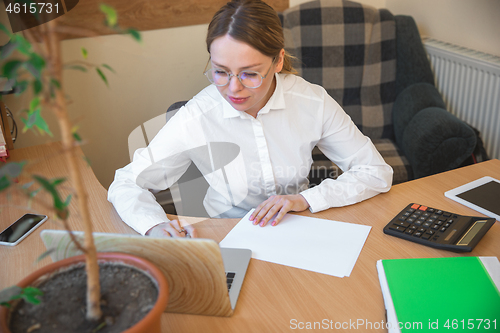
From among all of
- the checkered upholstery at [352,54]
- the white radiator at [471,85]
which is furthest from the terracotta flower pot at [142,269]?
the white radiator at [471,85]

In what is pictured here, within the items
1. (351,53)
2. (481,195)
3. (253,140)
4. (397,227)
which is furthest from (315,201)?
(351,53)

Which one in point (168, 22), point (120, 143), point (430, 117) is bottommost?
point (120, 143)

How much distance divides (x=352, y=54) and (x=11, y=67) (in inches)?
84.4

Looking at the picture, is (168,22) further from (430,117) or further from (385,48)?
(430,117)

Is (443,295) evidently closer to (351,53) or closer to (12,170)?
(12,170)

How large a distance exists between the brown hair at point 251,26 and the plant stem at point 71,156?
672mm

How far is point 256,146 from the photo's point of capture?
134 cm

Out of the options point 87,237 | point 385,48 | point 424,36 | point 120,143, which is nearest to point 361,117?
point 385,48

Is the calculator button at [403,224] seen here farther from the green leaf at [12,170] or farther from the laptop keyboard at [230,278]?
the green leaf at [12,170]

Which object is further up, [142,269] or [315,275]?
[142,269]

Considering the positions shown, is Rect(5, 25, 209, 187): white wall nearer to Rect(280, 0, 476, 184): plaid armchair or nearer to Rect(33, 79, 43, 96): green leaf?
Rect(280, 0, 476, 184): plaid armchair

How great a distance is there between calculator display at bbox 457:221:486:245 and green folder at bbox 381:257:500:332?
0.18ft

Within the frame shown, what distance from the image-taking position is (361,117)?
93.9 inches

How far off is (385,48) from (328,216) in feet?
5.24
